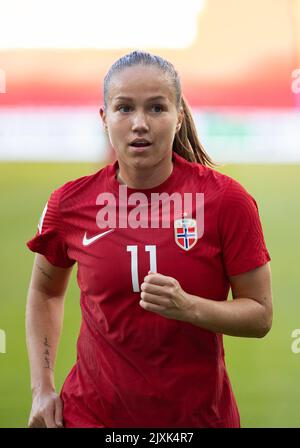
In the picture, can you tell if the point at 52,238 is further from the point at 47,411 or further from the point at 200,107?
the point at 200,107

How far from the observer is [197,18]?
2.46 metres

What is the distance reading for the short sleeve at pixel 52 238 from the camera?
1517 mm

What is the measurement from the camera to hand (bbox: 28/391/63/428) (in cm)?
147

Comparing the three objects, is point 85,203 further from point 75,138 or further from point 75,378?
point 75,138

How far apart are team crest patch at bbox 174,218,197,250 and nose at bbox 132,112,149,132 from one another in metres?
0.20

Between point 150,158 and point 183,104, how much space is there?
0.24m

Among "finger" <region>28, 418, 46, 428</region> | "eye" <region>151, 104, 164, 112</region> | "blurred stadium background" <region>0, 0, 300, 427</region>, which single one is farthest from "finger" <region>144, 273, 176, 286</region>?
"blurred stadium background" <region>0, 0, 300, 427</region>

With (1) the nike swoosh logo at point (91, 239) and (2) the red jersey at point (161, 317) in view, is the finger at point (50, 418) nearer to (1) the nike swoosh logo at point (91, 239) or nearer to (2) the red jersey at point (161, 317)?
(2) the red jersey at point (161, 317)

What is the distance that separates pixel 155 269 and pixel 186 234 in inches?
3.7

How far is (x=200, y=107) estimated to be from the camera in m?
2.44

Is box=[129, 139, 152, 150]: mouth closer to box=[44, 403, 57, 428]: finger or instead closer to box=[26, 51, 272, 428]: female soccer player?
box=[26, 51, 272, 428]: female soccer player

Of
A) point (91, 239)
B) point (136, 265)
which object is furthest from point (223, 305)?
point (91, 239)

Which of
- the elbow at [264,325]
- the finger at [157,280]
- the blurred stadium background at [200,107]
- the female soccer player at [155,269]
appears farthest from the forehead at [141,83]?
the blurred stadium background at [200,107]
